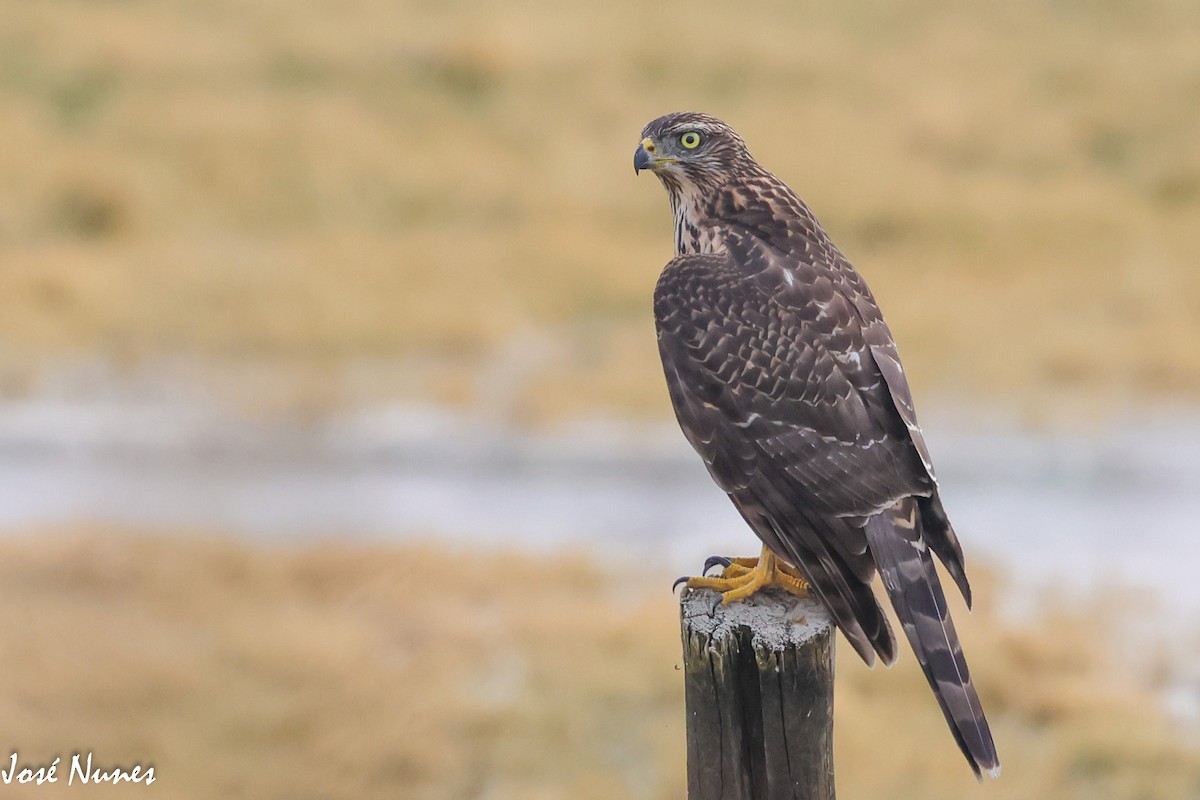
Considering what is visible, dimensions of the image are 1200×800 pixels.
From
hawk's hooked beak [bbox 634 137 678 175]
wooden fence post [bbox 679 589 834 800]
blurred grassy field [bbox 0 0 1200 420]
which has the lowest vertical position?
wooden fence post [bbox 679 589 834 800]

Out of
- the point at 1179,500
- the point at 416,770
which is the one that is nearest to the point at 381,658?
the point at 416,770

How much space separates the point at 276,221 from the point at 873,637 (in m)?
11.6

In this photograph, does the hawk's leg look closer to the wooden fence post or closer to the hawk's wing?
the hawk's wing

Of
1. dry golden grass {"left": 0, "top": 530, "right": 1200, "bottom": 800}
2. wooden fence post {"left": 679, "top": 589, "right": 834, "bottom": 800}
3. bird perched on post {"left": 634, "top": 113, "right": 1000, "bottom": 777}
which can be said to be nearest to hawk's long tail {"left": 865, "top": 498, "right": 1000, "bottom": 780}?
bird perched on post {"left": 634, "top": 113, "right": 1000, "bottom": 777}

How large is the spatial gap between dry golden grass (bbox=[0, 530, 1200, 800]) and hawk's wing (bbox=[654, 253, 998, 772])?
2.64m

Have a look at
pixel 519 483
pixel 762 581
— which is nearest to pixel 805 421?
pixel 762 581

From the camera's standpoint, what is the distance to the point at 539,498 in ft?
32.0

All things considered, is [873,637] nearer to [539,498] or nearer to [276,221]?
[539,498]

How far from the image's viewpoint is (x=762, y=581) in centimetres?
377

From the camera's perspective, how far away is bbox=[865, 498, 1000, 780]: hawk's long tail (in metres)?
3.30

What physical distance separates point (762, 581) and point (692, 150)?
1.42 m

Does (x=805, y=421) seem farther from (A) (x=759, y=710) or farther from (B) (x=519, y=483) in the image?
(B) (x=519, y=483)

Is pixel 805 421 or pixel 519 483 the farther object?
A: pixel 519 483

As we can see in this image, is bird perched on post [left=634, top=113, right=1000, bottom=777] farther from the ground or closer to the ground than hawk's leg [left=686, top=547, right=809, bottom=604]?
farther from the ground
